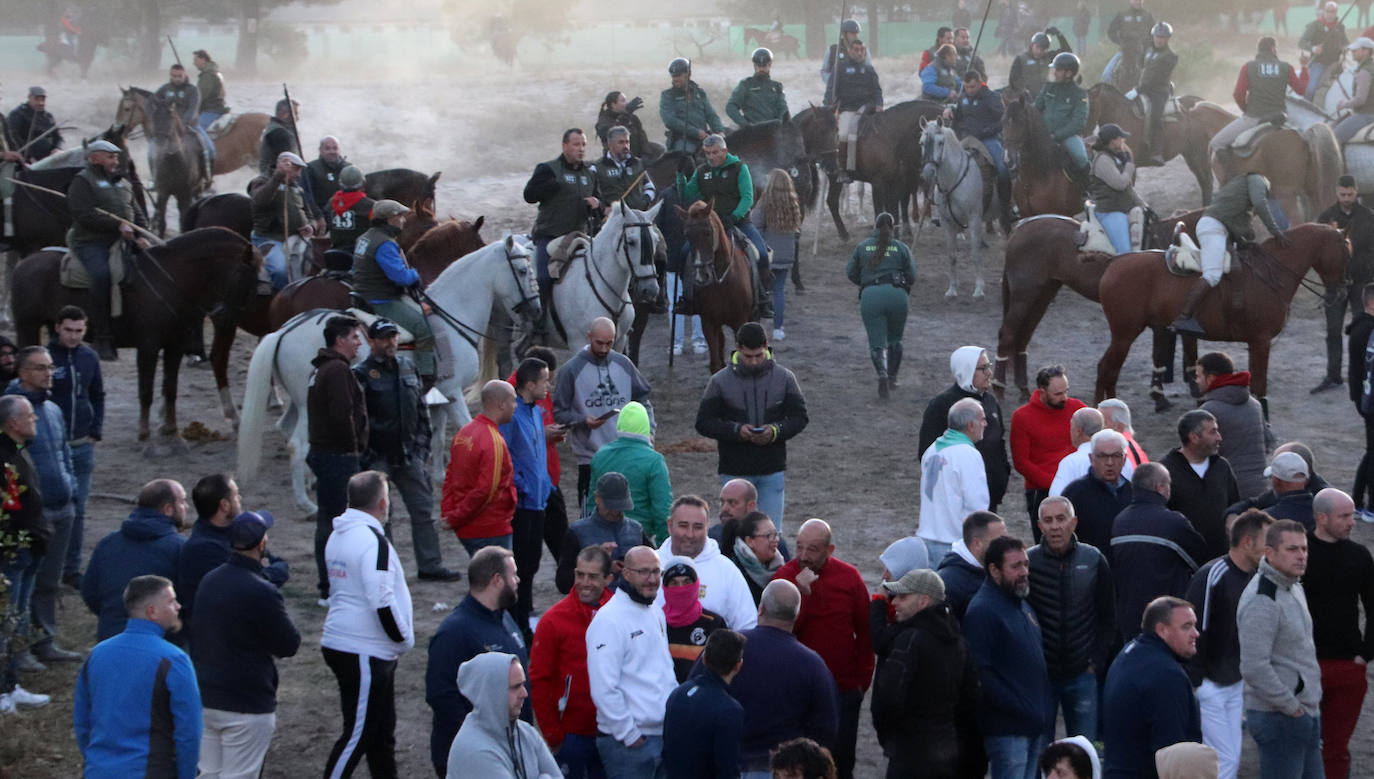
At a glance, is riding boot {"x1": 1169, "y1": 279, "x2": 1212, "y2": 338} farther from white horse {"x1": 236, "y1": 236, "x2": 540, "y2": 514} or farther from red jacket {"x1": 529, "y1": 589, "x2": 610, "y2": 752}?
red jacket {"x1": 529, "y1": 589, "x2": 610, "y2": 752}

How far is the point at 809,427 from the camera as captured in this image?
15906 mm

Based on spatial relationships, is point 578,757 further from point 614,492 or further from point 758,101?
point 758,101

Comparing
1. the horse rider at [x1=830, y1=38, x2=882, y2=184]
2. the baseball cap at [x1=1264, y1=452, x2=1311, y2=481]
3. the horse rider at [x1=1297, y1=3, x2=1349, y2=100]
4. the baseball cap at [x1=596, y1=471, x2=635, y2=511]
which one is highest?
the horse rider at [x1=1297, y1=3, x2=1349, y2=100]

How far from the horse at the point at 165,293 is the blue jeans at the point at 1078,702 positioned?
9.40 meters

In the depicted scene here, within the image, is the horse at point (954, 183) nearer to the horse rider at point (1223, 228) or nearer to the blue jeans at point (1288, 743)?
the horse rider at point (1223, 228)

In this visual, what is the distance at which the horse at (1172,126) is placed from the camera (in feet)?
76.3

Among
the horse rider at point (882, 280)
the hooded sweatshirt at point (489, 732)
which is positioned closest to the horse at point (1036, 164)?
the horse rider at point (882, 280)

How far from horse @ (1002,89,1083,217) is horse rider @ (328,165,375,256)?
954 cm

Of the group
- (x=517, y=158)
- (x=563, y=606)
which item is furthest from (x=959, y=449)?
(x=517, y=158)

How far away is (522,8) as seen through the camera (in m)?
48.2

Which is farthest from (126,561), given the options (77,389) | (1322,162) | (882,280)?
(1322,162)

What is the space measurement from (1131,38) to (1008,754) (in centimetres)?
2103

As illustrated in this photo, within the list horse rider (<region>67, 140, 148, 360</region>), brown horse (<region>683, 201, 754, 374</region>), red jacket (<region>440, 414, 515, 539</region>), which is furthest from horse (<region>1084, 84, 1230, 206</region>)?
red jacket (<region>440, 414, 515, 539</region>)

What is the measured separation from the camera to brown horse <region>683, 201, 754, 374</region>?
15.3m
